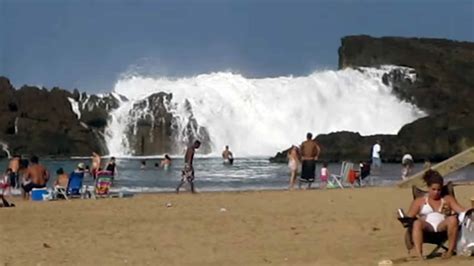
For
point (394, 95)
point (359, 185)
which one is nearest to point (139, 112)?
point (394, 95)

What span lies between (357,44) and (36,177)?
9052cm

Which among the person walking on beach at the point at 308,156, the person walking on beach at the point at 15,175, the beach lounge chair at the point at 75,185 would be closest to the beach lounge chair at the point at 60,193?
the beach lounge chair at the point at 75,185

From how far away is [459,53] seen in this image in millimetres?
102875

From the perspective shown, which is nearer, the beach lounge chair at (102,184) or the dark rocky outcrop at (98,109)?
the beach lounge chair at (102,184)

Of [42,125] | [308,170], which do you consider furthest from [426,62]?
[308,170]

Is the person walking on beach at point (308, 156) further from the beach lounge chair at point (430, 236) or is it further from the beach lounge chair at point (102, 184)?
the beach lounge chair at point (430, 236)

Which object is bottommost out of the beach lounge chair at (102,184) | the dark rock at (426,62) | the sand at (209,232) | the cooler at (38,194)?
the sand at (209,232)

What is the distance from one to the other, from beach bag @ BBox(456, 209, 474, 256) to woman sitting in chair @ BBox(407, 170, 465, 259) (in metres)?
0.09

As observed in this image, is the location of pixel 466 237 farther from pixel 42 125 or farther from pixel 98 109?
pixel 98 109

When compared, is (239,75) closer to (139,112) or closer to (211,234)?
(139,112)

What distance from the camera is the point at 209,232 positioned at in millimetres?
12242

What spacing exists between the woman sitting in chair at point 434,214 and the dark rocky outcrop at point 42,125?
75.7 meters

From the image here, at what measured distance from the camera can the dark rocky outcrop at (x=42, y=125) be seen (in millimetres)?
85000

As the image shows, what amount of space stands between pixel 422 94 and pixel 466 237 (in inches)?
3352
